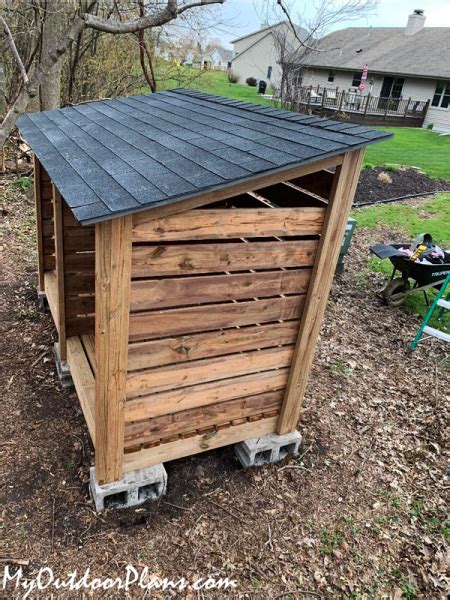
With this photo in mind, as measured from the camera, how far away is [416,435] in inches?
169

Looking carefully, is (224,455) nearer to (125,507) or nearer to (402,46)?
(125,507)

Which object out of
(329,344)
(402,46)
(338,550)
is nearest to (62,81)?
(329,344)

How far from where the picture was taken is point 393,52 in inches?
1183

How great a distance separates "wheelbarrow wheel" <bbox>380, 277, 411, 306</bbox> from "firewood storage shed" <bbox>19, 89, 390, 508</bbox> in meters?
3.40

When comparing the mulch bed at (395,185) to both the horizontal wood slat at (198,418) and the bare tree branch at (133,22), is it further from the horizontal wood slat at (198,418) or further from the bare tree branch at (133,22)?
the horizontal wood slat at (198,418)

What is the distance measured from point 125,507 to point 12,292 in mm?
3569

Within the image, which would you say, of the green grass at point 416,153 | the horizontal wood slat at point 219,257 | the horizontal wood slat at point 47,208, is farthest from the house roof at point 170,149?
the green grass at point 416,153

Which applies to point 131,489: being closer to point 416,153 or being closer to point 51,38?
point 51,38

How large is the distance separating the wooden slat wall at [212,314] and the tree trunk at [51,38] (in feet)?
22.5

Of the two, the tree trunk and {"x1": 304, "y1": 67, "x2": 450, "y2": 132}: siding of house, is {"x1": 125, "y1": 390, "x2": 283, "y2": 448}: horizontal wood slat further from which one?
{"x1": 304, "y1": 67, "x2": 450, "y2": 132}: siding of house

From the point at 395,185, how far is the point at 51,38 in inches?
350

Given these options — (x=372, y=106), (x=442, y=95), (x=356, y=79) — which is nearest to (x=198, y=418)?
(x=372, y=106)

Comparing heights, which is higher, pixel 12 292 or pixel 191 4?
pixel 191 4

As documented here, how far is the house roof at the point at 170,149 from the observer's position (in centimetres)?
217
